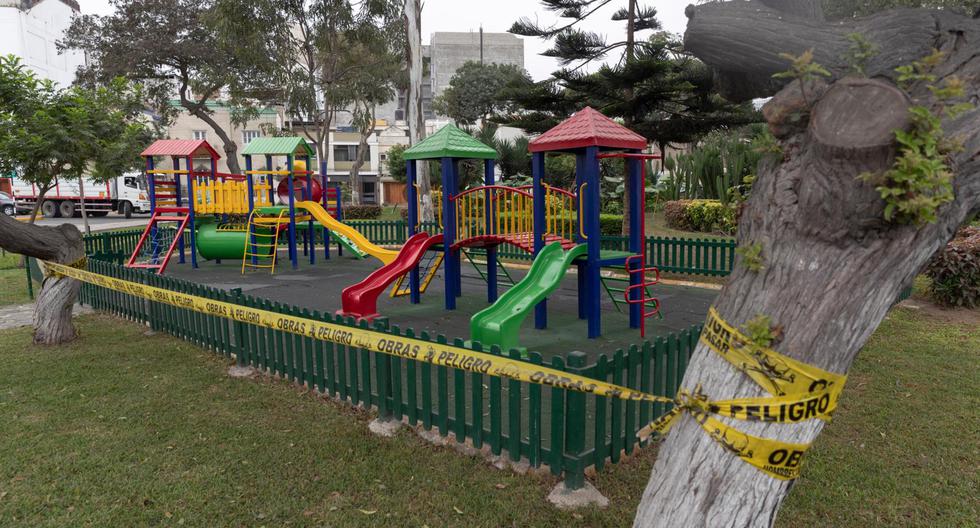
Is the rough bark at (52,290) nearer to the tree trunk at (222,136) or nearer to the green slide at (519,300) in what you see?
the green slide at (519,300)

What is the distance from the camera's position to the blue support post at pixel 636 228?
26.6 ft

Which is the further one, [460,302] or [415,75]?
[415,75]

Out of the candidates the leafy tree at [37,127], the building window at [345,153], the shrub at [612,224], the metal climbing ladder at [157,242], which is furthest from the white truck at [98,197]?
the leafy tree at [37,127]

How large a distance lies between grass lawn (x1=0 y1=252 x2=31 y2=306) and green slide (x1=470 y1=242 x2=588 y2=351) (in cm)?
896

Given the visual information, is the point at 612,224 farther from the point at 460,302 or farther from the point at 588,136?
the point at 588,136

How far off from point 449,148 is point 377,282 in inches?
89.5

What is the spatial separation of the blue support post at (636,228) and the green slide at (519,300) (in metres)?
0.84

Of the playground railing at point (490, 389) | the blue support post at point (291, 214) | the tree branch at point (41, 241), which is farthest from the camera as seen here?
the blue support post at point (291, 214)

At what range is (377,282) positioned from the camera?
901 cm

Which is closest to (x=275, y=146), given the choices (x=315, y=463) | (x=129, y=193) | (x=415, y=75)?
(x=415, y=75)

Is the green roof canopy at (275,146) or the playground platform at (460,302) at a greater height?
the green roof canopy at (275,146)

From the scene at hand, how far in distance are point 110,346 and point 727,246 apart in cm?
993

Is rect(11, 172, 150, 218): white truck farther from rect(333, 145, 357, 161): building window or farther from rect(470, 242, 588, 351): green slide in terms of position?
rect(470, 242, 588, 351): green slide

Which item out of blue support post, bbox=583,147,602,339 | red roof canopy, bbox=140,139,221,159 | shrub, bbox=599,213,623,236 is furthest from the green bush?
red roof canopy, bbox=140,139,221,159
